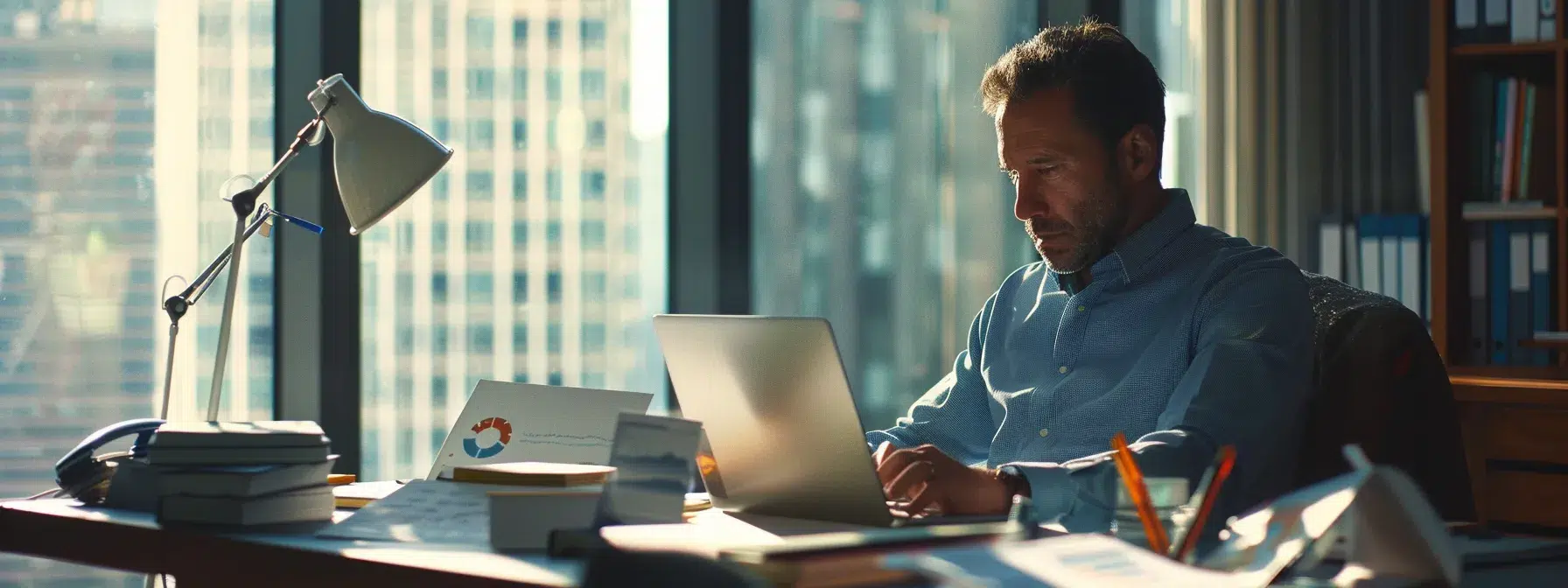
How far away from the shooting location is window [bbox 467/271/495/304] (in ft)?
9.48

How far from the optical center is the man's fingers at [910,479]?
137 centimetres

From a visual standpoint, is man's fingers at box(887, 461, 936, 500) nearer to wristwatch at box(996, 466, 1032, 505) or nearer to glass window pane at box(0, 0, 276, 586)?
wristwatch at box(996, 466, 1032, 505)

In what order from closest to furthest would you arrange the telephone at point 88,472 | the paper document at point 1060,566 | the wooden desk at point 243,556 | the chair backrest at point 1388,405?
the paper document at point 1060,566 < the wooden desk at point 243,556 < the telephone at point 88,472 < the chair backrest at point 1388,405

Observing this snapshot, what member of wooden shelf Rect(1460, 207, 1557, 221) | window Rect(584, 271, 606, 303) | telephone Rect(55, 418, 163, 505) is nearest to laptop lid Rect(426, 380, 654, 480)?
telephone Rect(55, 418, 163, 505)

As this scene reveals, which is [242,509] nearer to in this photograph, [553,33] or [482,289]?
[482,289]

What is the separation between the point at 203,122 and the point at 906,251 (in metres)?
1.50

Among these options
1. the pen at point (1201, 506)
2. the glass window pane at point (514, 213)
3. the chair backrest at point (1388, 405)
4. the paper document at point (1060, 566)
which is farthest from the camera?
the glass window pane at point (514, 213)

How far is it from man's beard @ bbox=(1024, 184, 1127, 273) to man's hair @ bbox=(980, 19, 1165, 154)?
79 millimetres

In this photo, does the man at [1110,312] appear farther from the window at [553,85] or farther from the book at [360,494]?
the window at [553,85]

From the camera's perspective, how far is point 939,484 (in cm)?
137

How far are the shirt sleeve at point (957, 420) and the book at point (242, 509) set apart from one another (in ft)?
2.86

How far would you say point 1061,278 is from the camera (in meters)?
1.97

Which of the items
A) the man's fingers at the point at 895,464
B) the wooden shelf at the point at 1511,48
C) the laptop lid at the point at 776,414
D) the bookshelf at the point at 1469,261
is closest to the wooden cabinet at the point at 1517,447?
the bookshelf at the point at 1469,261

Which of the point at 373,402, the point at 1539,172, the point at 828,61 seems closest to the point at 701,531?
the point at 373,402
